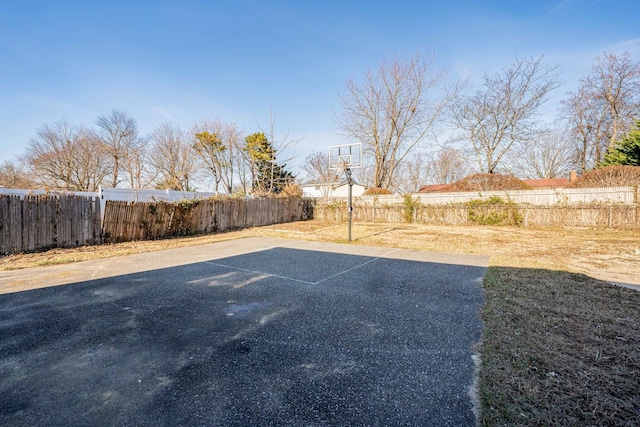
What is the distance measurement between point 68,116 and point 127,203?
18.3m

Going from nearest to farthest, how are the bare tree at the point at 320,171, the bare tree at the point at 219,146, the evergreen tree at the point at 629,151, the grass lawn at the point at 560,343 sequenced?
the grass lawn at the point at 560,343 < the evergreen tree at the point at 629,151 < the bare tree at the point at 219,146 < the bare tree at the point at 320,171

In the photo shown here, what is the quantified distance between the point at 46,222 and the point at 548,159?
1487 inches

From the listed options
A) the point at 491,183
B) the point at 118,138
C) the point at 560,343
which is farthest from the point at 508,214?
the point at 118,138

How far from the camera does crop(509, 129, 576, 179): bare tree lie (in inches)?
1035

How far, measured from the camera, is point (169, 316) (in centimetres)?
310

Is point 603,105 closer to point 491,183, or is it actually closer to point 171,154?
point 491,183

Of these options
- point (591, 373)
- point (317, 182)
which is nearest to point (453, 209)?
point (591, 373)

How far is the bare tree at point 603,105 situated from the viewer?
57.7ft

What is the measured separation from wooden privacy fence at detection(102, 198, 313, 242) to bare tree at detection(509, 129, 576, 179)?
24.4 m

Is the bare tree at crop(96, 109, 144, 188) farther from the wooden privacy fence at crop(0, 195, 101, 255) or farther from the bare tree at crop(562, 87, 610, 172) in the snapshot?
the bare tree at crop(562, 87, 610, 172)

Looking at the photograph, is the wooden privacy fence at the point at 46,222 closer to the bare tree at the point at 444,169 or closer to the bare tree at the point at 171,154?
the bare tree at the point at 171,154

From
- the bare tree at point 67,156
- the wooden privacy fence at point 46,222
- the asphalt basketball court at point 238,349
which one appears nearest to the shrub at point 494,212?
the asphalt basketball court at point 238,349

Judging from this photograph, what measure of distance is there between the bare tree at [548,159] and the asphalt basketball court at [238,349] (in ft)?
94.3

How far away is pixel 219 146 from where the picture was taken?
2286 cm
